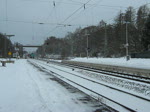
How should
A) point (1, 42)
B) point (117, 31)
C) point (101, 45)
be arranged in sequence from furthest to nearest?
point (1, 42) < point (101, 45) < point (117, 31)

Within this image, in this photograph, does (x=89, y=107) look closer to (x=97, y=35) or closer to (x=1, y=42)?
(x=97, y=35)

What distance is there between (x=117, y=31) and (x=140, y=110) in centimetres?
8341

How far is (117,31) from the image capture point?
89625mm

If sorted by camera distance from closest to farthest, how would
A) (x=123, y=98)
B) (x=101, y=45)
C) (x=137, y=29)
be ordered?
(x=123, y=98)
(x=137, y=29)
(x=101, y=45)

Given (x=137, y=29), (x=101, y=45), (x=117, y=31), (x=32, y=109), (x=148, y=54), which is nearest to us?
(x=32, y=109)

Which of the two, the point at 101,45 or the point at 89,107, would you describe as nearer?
the point at 89,107

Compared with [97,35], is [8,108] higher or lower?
lower

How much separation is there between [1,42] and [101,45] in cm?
5727

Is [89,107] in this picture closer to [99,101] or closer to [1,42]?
[99,101]

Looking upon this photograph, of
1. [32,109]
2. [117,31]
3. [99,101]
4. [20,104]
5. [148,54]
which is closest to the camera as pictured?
[32,109]

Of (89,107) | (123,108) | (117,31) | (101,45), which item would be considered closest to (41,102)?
(89,107)

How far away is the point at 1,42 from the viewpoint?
12262 cm

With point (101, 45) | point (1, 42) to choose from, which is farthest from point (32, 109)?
point (1, 42)

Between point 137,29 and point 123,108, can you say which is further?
point 137,29
